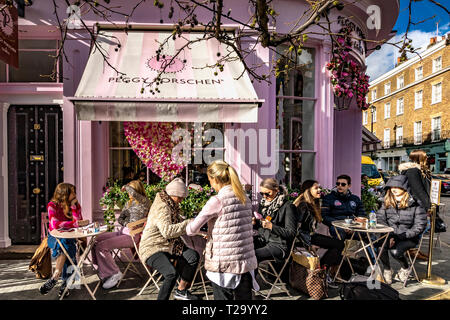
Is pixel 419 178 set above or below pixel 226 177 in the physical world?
below

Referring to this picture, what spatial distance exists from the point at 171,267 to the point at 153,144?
262 cm

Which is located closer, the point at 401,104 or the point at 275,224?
the point at 275,224

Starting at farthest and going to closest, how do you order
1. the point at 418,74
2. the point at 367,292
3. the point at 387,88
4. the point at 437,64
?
the point at 387,88 < the point at 418,74 < the point at 437,64 < the point at 367,292

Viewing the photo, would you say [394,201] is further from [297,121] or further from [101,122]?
[101,122]

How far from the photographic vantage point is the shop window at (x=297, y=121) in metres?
5.67

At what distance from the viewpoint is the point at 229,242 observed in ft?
8.40

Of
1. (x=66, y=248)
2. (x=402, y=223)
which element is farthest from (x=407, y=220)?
(x=66, y=248)

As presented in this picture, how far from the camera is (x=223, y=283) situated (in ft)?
8.41

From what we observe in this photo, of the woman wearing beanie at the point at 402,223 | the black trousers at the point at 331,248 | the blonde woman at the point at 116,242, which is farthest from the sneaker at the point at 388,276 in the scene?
the blonde woman at the point at 116,242

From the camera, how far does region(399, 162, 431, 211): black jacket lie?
15.2 ft

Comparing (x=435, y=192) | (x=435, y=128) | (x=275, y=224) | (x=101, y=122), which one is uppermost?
(x=435, y=128)
